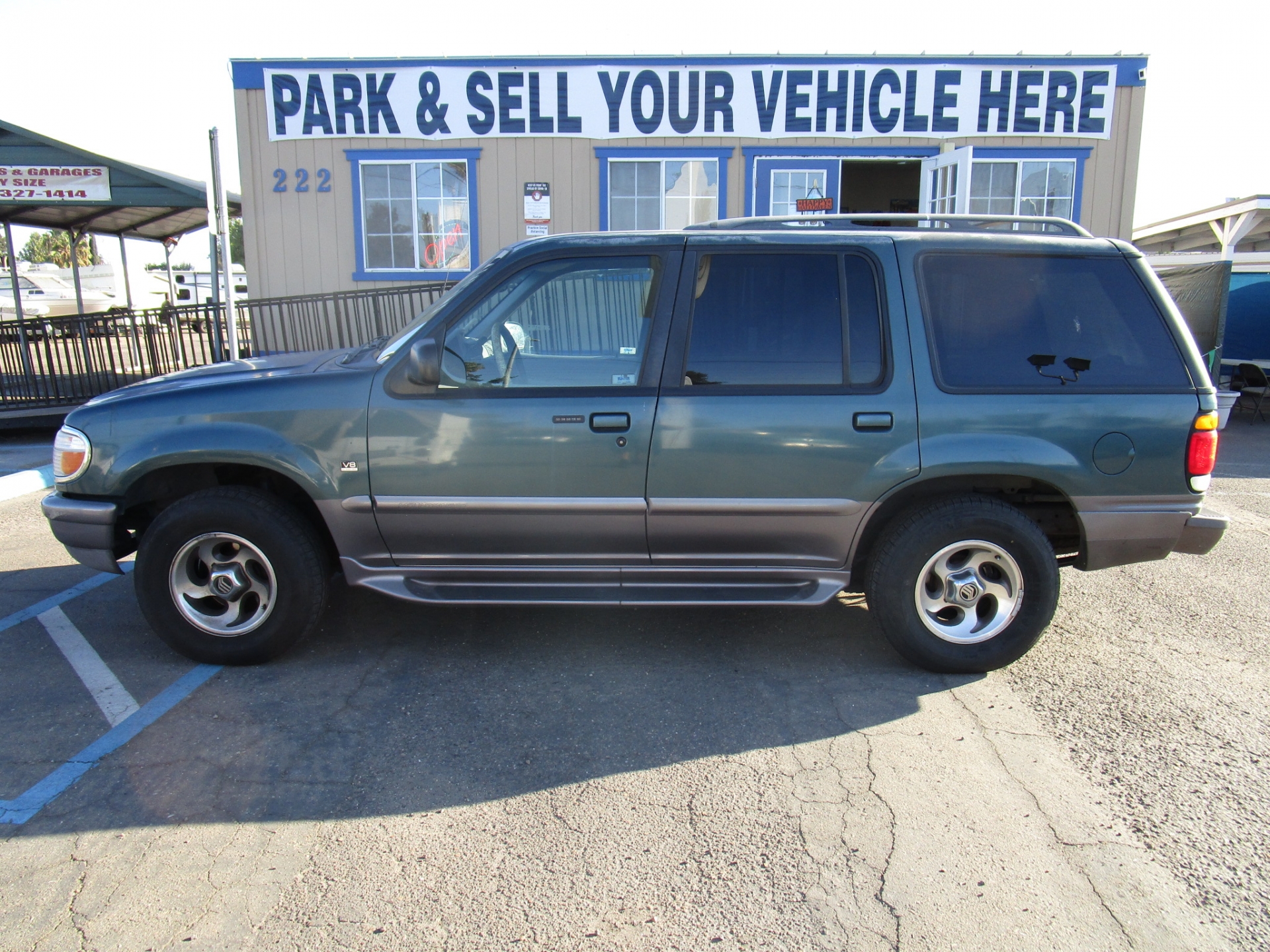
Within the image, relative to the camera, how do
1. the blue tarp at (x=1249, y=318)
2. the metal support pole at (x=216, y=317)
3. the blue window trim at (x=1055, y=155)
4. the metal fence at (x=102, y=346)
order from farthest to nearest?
the blue tarp at (x=1249, y=318), the blue window trim at (x=1055, y=155), the metal support pole at (x=216, y=317), the metal fence at (x=102, y=346)

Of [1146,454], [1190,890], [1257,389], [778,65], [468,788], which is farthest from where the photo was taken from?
[1257,389]

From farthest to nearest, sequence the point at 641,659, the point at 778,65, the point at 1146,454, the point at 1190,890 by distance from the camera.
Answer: the point at 778,65 → the point at 641,659 → the point at 1146,454 → the point at 1190,890

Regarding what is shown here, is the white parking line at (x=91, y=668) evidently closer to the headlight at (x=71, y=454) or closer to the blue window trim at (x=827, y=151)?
the headlight at (x=71, y=454)

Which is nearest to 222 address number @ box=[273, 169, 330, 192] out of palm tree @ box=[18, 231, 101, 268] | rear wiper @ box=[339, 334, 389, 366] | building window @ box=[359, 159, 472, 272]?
building window @ box=[359, 159, 472, 272]

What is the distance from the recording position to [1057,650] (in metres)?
4.16

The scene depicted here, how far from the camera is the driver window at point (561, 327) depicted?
3684 millimetres

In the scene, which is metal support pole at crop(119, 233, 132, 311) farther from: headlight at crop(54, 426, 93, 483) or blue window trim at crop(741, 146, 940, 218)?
headlight at crop(54, 426, 93, 483)

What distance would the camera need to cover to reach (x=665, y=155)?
11.5 m

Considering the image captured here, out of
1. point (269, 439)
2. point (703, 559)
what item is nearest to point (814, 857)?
point (703, 559)

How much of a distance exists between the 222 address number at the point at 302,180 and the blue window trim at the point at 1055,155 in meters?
8.65

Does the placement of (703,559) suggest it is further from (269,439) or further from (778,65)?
(778,65)

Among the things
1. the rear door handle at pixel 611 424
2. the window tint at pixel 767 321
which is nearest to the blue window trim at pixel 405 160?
the window tint at pixel 767 321

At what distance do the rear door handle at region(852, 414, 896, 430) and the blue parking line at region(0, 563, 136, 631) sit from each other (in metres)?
3.53

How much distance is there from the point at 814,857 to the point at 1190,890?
3.49 feet
